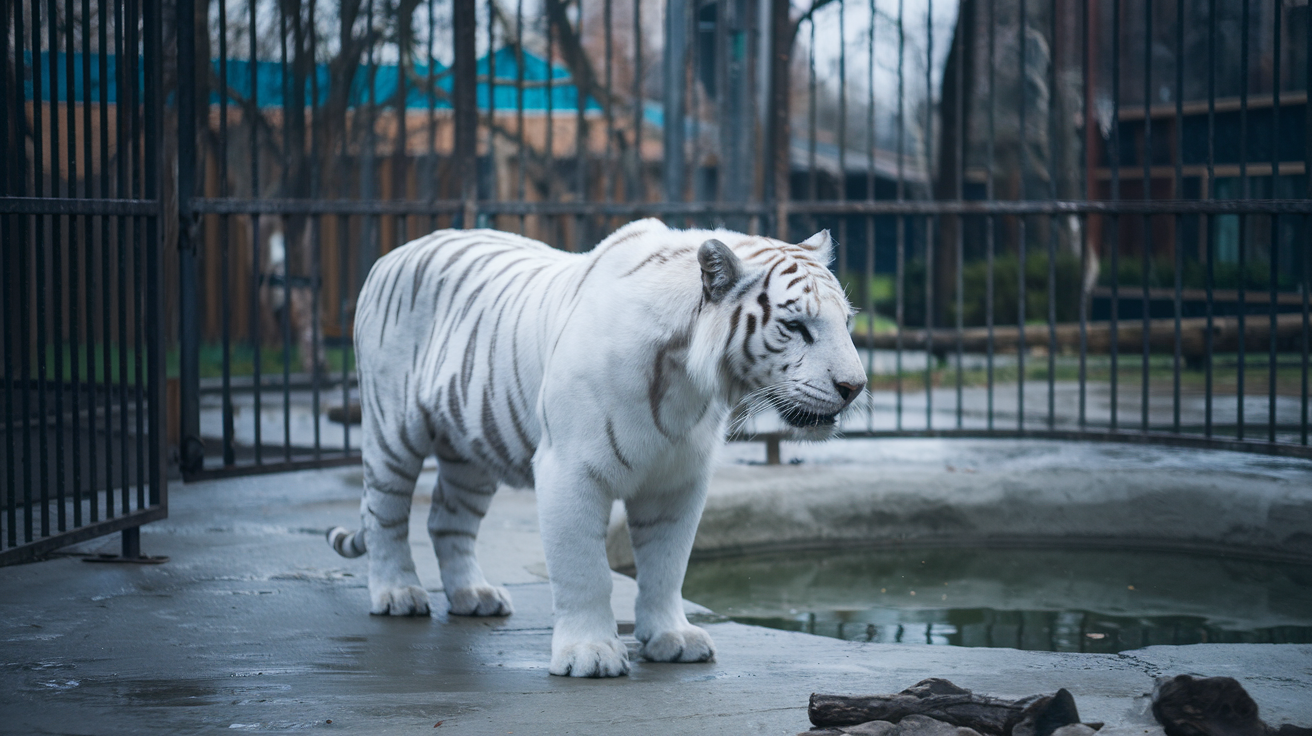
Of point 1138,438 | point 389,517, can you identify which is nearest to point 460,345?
point 389,517

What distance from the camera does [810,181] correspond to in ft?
20.6

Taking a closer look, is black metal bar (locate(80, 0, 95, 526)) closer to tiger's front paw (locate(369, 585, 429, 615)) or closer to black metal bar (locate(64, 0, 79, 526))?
black metal bar (locate(64, 0, 79, 526))

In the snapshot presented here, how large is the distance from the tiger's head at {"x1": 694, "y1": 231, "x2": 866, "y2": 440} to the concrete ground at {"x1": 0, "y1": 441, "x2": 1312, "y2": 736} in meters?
0.68

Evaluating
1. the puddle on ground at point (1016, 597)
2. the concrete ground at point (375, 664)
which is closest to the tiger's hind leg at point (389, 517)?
the concrete ground at point (375, 664)

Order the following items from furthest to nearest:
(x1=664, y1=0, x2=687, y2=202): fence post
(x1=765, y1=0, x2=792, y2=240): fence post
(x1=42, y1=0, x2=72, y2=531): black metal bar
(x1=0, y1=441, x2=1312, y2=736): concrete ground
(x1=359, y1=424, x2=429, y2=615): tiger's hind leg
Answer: (x1=664, y1=0, x2=687, y2=202): fence post < (x1=765, y1=0, x2=792, y2=240): fence post < (x1=359, y1=424, x2=429, y2=615): tiger's hind leg < (x1=42, y1=0, x2=72, y2=531): black metal bar < (x1=0, y1=441, x2=1312, y2=736): concrete ground

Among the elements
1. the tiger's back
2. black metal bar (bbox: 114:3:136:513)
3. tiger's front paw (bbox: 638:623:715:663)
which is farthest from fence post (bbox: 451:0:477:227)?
tiger's front paw (bbox: 638:623:715:663)

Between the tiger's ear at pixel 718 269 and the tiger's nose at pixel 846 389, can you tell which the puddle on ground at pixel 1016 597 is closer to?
the tiger's nose at pixel 846 389

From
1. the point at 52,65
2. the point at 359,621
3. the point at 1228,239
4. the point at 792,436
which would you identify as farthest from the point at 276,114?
the point at 1228,239

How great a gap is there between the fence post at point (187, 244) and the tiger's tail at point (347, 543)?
139 centimetres

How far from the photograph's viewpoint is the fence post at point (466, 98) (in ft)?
18.0

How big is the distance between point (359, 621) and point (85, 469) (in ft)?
7.67

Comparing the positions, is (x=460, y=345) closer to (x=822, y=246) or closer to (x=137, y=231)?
(x=822, y=246)

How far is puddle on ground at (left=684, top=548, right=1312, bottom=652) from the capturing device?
3.82 metres

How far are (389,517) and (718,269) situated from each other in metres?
1.47
